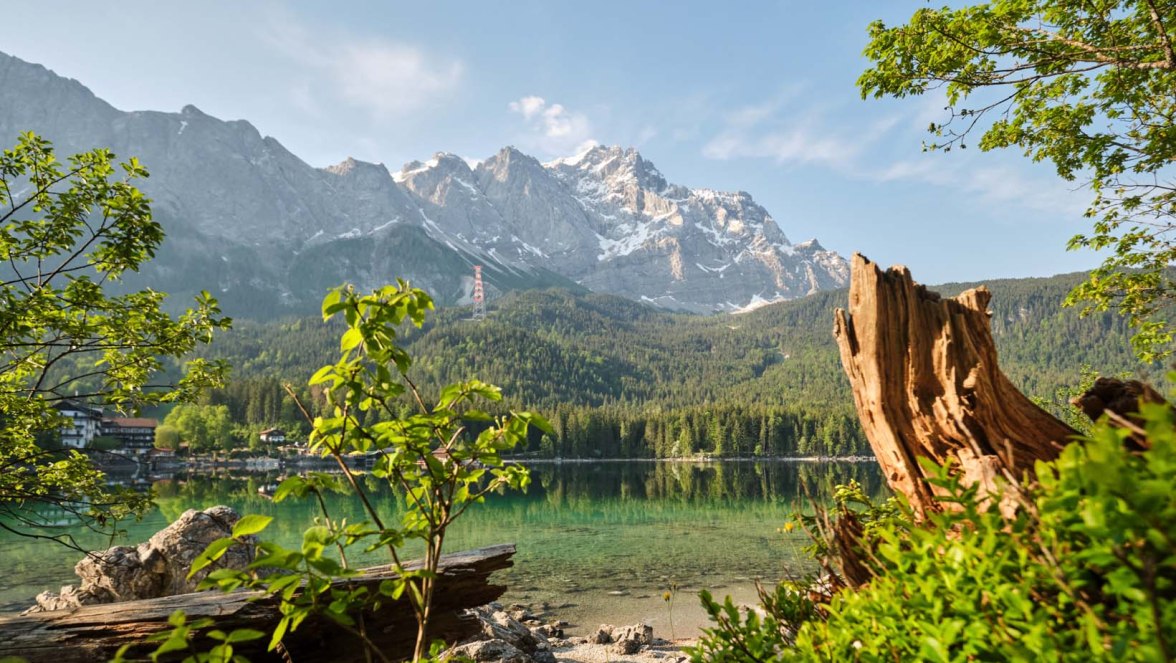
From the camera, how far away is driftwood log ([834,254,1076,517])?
3869mm

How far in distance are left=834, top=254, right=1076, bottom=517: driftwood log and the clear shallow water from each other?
2.66ft

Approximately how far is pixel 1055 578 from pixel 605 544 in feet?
114

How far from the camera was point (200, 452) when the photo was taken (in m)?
123

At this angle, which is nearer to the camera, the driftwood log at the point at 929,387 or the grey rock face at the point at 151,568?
the driftwood log at the point at 929,387

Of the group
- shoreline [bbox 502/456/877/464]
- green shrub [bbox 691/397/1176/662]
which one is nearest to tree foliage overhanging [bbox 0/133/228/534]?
green shrub [bbox 691/397/1176/662]

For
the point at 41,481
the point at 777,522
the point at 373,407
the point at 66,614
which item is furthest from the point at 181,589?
the point at 777,522

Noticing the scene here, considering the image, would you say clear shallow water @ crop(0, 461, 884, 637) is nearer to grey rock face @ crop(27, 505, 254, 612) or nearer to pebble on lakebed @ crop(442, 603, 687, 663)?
grey rock face @ crop(27, 505, 254, 612)

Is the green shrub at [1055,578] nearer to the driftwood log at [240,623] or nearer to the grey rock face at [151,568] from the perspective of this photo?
the driftwood log at [240,623]

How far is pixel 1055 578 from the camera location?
1620 mm

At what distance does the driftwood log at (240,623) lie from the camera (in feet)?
13.7

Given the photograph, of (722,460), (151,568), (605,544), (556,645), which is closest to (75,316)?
(151,568)

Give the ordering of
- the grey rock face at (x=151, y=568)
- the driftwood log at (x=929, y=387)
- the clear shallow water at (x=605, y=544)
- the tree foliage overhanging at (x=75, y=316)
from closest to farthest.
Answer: the driftwood log at (x=929, y=387) → the tree foliage overhanging at (x=75, y=316) → the grey rock face at (x=151, y=568) → the clear shallow water at (x=605, y=544)

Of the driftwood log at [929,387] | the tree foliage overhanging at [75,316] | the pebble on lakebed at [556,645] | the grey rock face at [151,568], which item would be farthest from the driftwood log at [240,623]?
the grey rock face at [151,568]

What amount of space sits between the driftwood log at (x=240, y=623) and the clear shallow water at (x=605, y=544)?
3070 millimetres
